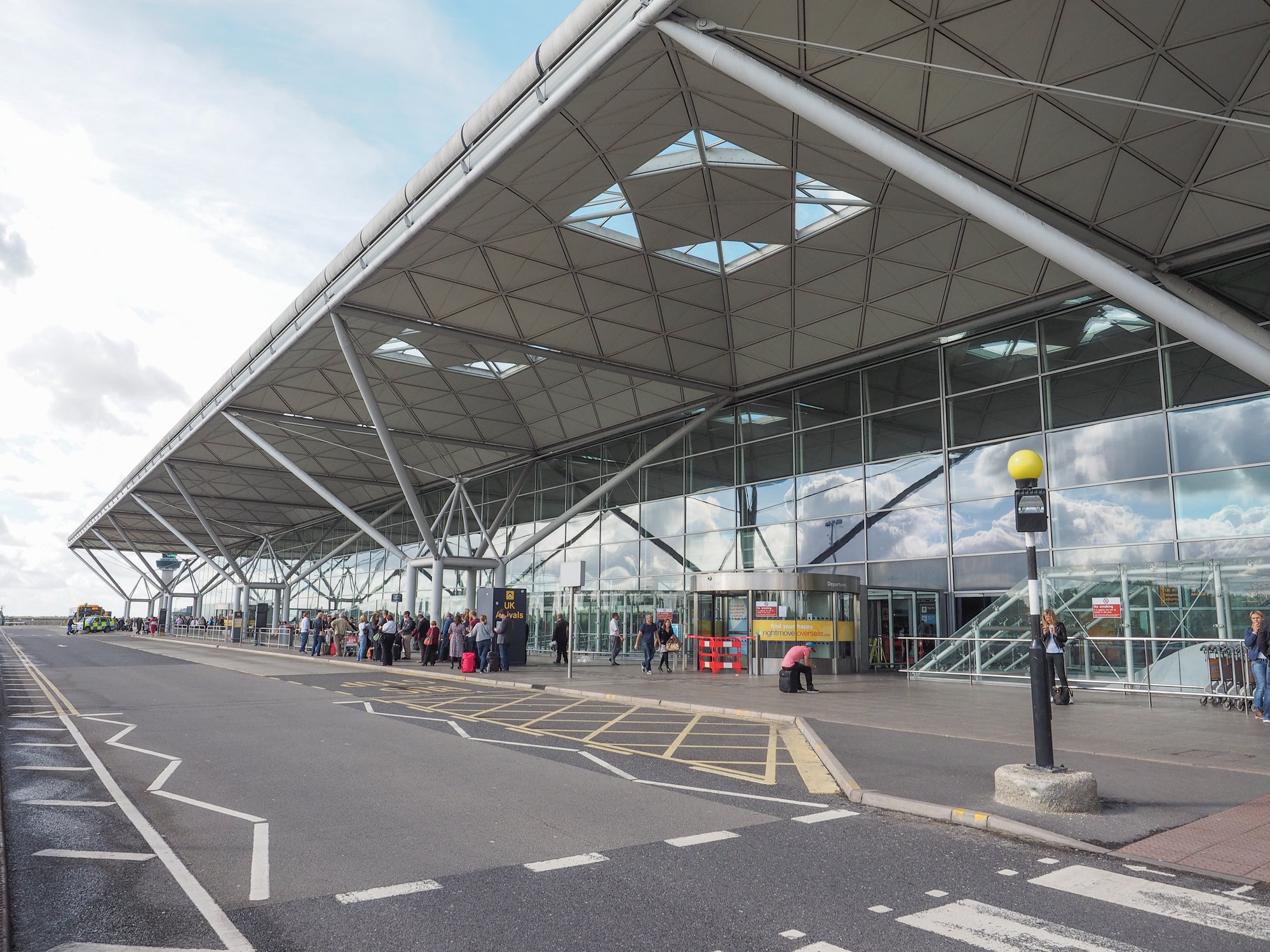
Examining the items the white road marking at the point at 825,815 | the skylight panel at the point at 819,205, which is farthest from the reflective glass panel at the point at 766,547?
the white road marking at the point at 825,815

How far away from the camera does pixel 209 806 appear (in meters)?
7.16

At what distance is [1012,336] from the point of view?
2291 centimetres

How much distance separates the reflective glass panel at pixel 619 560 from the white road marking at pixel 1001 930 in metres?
29.5

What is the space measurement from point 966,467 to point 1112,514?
12.7 ft

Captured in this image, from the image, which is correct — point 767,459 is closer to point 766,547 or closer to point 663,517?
point 766,547

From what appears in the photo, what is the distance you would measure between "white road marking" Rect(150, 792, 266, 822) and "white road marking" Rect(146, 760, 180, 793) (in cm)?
11


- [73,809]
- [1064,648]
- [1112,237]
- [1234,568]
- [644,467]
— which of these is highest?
[1112,237]

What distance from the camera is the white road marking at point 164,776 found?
26.0 feet

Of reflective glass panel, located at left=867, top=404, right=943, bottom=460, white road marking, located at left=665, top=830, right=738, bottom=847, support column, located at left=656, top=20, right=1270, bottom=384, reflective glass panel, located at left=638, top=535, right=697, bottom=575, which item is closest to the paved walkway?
white road marking, located at left=665, top=830, right=738, bottom=847

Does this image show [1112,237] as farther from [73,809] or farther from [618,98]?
[73,809]

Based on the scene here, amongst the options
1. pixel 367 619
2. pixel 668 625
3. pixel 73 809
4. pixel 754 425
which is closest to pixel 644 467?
pixel 754 425

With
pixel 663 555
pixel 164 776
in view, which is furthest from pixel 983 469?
pixel 164 776

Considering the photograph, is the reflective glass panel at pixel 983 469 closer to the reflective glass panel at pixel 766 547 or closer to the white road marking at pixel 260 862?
the reflective glass panel at pixel 766 547

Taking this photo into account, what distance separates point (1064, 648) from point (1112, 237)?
8573 mm
